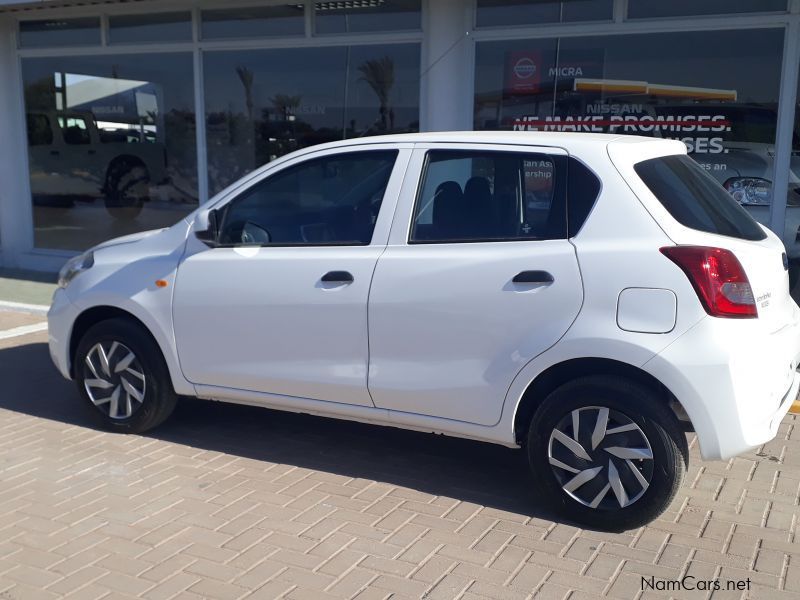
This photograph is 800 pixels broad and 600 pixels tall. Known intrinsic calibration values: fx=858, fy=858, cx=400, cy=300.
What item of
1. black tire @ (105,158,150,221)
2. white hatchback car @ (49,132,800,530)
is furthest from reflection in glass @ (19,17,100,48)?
white hatchback car @ (49,132,800,530)

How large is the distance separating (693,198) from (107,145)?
904 cm

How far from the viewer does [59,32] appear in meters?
11.2

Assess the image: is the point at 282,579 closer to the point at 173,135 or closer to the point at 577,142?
the point at 577,142

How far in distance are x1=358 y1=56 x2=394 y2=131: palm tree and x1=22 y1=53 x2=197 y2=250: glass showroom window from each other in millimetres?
2482

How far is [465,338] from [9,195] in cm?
952

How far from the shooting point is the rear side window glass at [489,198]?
4180 millimetres

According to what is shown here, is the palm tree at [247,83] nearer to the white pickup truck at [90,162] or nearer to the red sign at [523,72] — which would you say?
the white pickup truck at [90,162]

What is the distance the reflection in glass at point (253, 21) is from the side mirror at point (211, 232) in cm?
539

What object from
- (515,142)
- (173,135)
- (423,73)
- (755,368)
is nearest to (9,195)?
(173,135)

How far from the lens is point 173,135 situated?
1084 cm

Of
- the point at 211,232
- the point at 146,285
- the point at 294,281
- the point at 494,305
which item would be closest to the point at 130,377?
the point at 146,285

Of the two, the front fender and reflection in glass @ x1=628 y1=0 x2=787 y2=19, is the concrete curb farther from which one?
reflection in glass @ x1=628 y1=0 x2=787 y2=19

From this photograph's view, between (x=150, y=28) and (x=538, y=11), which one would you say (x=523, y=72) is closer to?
(x=538, y=11)

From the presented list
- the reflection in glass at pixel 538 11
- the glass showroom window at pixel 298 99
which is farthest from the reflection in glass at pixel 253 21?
the reflection in glass at pixel 538 11
